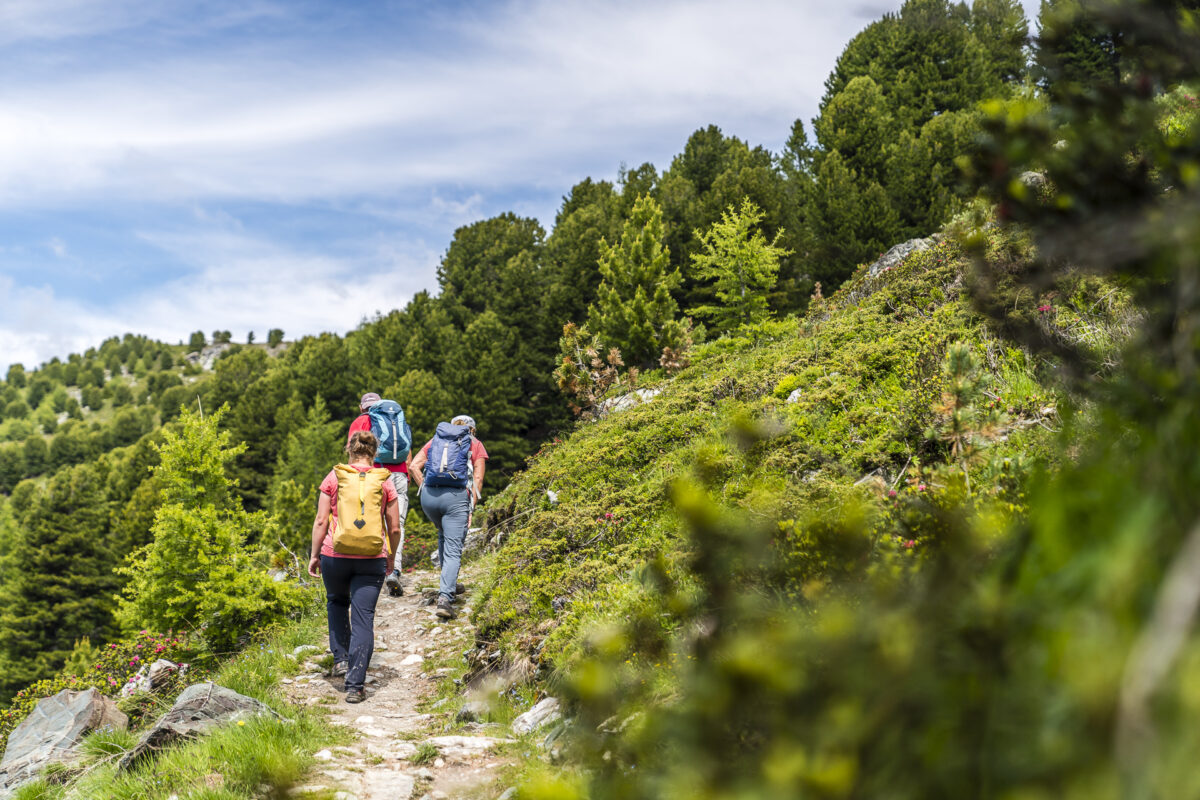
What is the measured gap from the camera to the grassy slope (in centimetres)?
500

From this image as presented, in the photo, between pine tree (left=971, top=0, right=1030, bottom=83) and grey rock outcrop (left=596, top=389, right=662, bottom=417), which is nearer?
grey rock outcrop (left=596, top=389, right=662, bottom=417)

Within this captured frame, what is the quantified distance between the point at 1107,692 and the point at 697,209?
102ft

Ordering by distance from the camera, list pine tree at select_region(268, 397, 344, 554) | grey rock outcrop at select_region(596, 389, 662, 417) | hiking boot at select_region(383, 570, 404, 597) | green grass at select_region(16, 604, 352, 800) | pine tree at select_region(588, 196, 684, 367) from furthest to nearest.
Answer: pine tree at select_region(268, 397, 344, 554)
pine tree at select_region(588, 196, 684, 367)
grey rock outcrop at select_region(596, 389, 662, 417)
hiking boot at select_region(383, 570, 404, 597)
green grass at select_region(16, 604, 352, 800)

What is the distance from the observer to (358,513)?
5.91 m

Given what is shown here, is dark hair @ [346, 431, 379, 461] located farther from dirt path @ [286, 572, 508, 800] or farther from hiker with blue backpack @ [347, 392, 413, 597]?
hiker with blue backpack @ [347, 392, 413, 597]

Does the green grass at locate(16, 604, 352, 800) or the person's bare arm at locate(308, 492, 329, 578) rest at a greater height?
the person's bare arm at locate(308, 492, 329, 578)

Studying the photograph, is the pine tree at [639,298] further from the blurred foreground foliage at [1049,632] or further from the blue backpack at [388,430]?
the blurred foreground foliage at [1049,632]

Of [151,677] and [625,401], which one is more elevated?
[625,401]

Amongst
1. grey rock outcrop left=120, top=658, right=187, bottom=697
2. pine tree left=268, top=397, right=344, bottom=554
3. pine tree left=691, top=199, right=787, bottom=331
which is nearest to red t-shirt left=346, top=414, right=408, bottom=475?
grey rock outcrop left=120, top=658, right=187, bottom=697

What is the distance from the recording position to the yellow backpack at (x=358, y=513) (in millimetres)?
5902

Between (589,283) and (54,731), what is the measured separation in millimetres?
29482

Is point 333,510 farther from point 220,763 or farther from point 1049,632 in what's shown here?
point 1049,632

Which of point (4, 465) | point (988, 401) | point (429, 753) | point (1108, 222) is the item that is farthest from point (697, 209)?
point (4, 465)

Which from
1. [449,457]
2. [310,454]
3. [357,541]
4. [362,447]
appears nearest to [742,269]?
[449,457]
